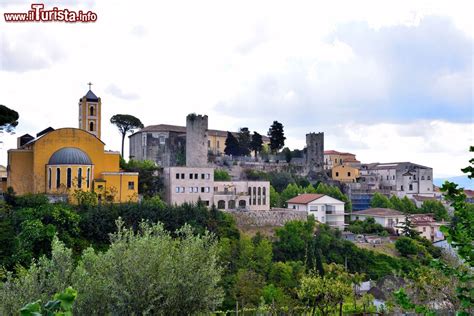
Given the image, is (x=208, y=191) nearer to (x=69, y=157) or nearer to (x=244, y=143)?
(x=69, y=157)

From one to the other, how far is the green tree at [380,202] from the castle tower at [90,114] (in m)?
33.8

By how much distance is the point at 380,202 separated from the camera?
66.9 m

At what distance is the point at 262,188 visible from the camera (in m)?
51.6

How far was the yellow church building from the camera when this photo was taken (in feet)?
134

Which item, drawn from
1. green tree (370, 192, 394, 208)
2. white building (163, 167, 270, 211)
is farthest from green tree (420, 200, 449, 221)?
white building (163, 167, 270, 211)

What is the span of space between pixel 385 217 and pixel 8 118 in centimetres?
3529

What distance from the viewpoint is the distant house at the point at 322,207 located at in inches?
2132

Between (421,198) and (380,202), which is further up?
(421,198)

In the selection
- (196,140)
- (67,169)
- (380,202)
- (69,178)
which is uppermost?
(196,140)

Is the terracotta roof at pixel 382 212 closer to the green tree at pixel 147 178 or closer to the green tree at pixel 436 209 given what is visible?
the green tree at pixel 436 209

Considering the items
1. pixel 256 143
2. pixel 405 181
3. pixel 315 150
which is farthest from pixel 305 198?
pixel 405 181

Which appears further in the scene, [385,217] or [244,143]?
[244,143]

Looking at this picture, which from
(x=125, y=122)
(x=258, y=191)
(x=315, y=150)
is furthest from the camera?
(x=315, y=150)

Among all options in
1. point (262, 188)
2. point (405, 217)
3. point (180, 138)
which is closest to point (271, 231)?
point (262, 188)
